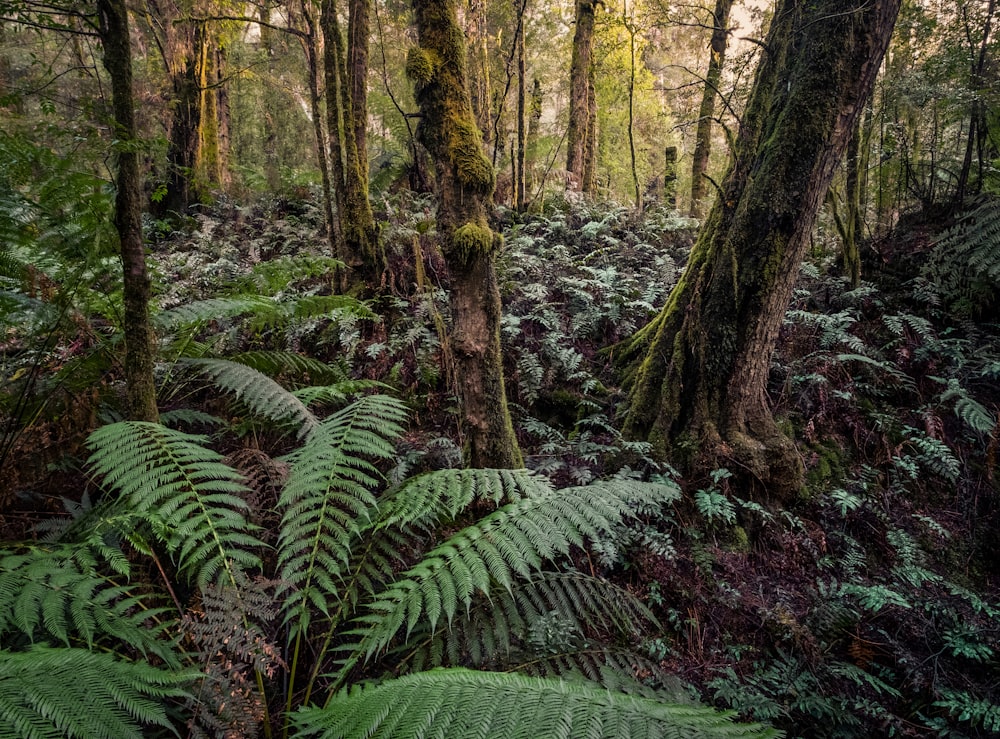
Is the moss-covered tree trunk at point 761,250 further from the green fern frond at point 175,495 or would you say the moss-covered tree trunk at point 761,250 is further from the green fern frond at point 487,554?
the green fern frond at point 175,495

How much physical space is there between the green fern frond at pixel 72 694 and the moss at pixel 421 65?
8.81 feet

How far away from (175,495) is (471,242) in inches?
70.3

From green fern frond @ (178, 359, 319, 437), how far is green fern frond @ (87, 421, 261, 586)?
1.93 feet

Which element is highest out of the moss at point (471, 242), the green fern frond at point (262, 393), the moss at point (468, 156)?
the moss at point (468, 156)

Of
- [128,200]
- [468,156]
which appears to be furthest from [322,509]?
[468,156]

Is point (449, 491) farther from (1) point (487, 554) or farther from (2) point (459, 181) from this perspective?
(2) point (459, 181)

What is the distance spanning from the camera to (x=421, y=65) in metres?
2.53

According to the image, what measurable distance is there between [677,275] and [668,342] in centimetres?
202

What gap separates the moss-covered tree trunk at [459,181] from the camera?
2582 mm

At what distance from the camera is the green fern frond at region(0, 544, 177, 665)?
60.8 inches

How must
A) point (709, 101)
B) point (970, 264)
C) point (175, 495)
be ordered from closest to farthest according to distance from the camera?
point (175, 495) → point (970, 264) → point (709, 101)

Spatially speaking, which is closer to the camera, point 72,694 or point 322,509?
point 72,694

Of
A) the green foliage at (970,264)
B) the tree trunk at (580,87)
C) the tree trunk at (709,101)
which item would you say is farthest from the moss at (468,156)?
the tree trunk at (580,87)

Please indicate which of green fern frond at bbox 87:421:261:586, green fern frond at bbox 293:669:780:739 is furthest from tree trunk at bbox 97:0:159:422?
green fern frond at bbox 293:669:780:739
